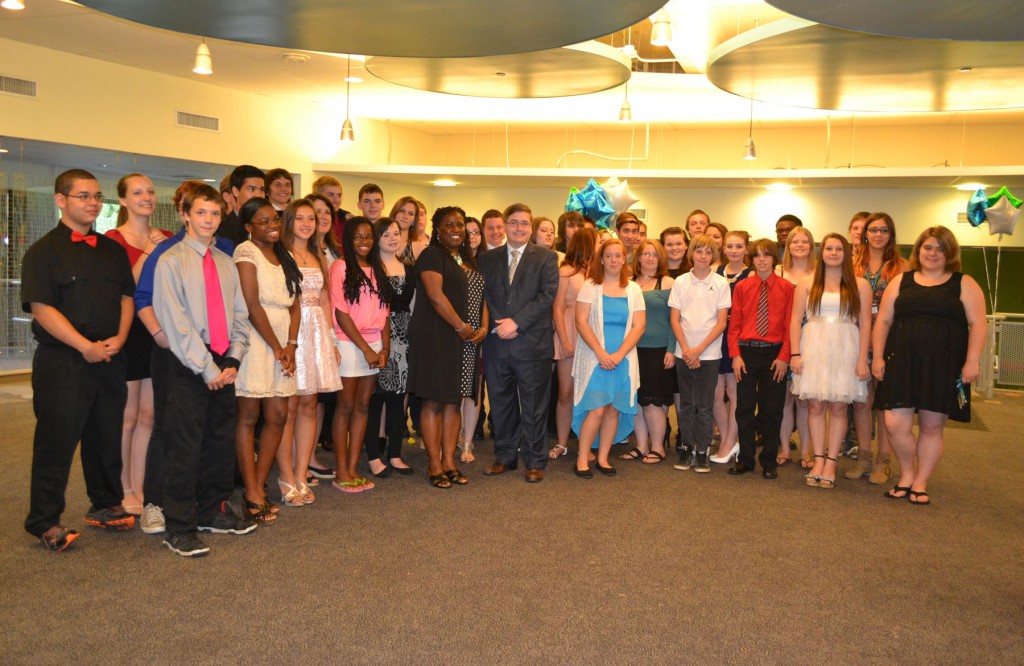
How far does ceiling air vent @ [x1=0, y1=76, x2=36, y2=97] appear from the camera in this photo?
378 inches

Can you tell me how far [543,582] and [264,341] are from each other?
6.47 ft

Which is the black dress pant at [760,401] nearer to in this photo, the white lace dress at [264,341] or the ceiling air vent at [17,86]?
the white lace dress at [264,341]

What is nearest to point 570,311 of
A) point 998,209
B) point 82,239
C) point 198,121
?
point 82,239

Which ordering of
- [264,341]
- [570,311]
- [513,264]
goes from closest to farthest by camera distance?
[264,341], [513,264], [570,311]

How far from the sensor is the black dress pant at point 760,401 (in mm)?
6223

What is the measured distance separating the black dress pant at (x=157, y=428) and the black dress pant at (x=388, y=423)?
5.09ft

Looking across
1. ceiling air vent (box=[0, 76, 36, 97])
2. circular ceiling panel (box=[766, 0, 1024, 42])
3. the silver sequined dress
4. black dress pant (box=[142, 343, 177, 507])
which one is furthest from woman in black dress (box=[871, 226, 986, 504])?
ceiling air vent (box=[0, 76, 36, 97])

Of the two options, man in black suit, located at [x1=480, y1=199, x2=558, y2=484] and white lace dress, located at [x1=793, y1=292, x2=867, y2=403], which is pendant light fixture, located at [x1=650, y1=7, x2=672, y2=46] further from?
white lace dress, located at [x1=793, y1=292, x2=867, y2=403]

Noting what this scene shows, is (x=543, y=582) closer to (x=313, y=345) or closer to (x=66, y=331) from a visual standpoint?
(x=313, y=345)

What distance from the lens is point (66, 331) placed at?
164 inches

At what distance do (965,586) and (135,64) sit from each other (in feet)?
34.2

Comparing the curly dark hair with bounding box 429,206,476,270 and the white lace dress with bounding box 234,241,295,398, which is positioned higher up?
the curly dark hair with bounding box 429,206,476,270

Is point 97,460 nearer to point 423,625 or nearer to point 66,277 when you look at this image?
point 66,277

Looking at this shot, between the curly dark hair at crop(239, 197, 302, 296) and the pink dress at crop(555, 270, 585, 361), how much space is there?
2156 mm
